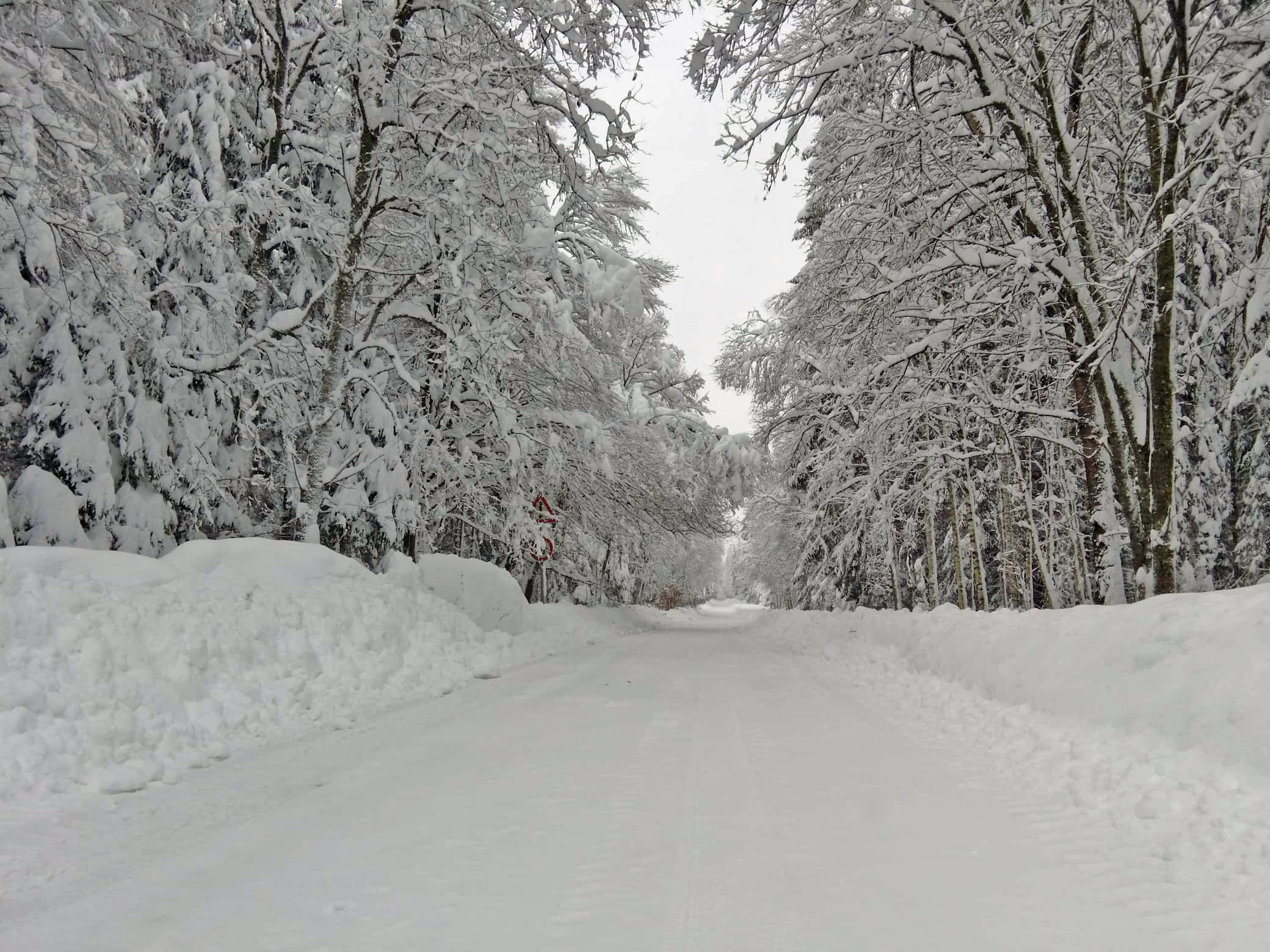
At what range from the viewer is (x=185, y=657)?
589cm

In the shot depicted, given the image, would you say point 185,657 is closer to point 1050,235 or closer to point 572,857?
point 572,857

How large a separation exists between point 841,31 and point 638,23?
2226mm

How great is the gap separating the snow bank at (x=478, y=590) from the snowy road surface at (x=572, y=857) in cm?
781

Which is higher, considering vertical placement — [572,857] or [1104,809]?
[1104,809]

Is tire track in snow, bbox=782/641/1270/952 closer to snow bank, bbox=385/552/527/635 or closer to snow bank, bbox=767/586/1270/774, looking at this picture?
snow bank, bbox=767/586/1270/774

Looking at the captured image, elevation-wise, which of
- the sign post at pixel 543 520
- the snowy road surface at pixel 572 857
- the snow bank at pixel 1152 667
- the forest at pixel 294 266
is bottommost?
the snowy road surface at pixel 572 857

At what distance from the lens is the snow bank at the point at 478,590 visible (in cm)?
1338

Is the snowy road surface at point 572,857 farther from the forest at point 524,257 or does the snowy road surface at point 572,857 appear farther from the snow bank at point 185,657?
the forest at point 524,257

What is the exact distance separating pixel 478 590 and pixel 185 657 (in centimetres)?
808

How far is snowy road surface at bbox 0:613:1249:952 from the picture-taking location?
105 inches

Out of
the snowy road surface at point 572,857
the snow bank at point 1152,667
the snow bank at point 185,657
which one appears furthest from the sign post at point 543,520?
the snowy road surface at point 572,857

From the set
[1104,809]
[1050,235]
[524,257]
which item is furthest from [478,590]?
[1104,809]

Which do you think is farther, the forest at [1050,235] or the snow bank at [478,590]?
the snow bank at [478,590]

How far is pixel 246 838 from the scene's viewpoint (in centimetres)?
357
